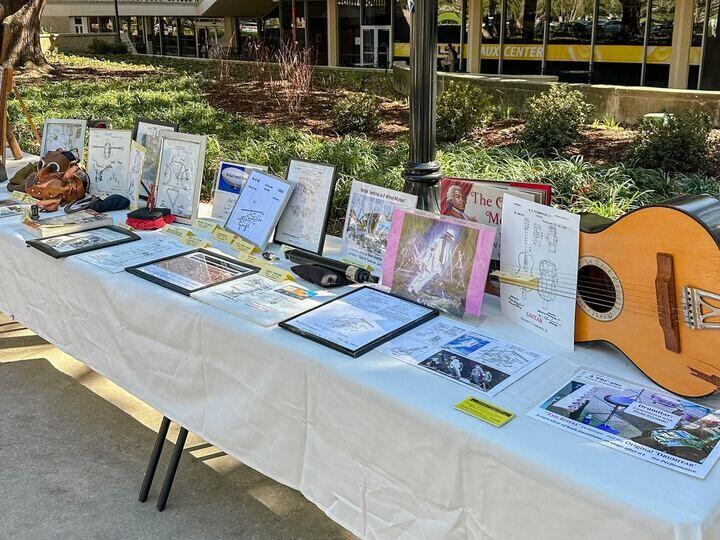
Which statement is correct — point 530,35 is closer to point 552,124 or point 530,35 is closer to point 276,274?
point 552,124

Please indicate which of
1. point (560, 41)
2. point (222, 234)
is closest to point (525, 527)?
point (222, 234)

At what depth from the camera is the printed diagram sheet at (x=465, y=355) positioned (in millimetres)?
1694

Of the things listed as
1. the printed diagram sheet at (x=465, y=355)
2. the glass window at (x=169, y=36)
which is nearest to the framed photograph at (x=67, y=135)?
the printed diagram sheet at (x=465, y=355)

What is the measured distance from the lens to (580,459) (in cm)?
136

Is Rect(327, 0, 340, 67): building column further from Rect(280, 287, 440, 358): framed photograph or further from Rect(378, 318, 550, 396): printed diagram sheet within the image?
Rect(378, 318, 550, 396): printed diagram sheet

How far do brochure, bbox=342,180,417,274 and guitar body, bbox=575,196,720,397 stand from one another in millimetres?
711

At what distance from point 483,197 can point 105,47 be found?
2911 cm

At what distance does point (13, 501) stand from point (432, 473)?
5.96 ft

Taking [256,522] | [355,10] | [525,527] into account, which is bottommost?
[256,522]

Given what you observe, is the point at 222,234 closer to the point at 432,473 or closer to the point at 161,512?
the point at 161,512

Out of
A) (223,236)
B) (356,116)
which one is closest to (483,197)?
(223,236)

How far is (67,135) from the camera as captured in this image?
383 cm

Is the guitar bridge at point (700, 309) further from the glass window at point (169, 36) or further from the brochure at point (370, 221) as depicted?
the glass window at point (169, 36)

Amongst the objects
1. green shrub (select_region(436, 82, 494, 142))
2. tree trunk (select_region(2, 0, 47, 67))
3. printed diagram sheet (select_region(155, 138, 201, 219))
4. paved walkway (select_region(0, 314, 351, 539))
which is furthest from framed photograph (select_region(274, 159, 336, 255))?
tree trunk (select_region(2, 0, 47, 67))
